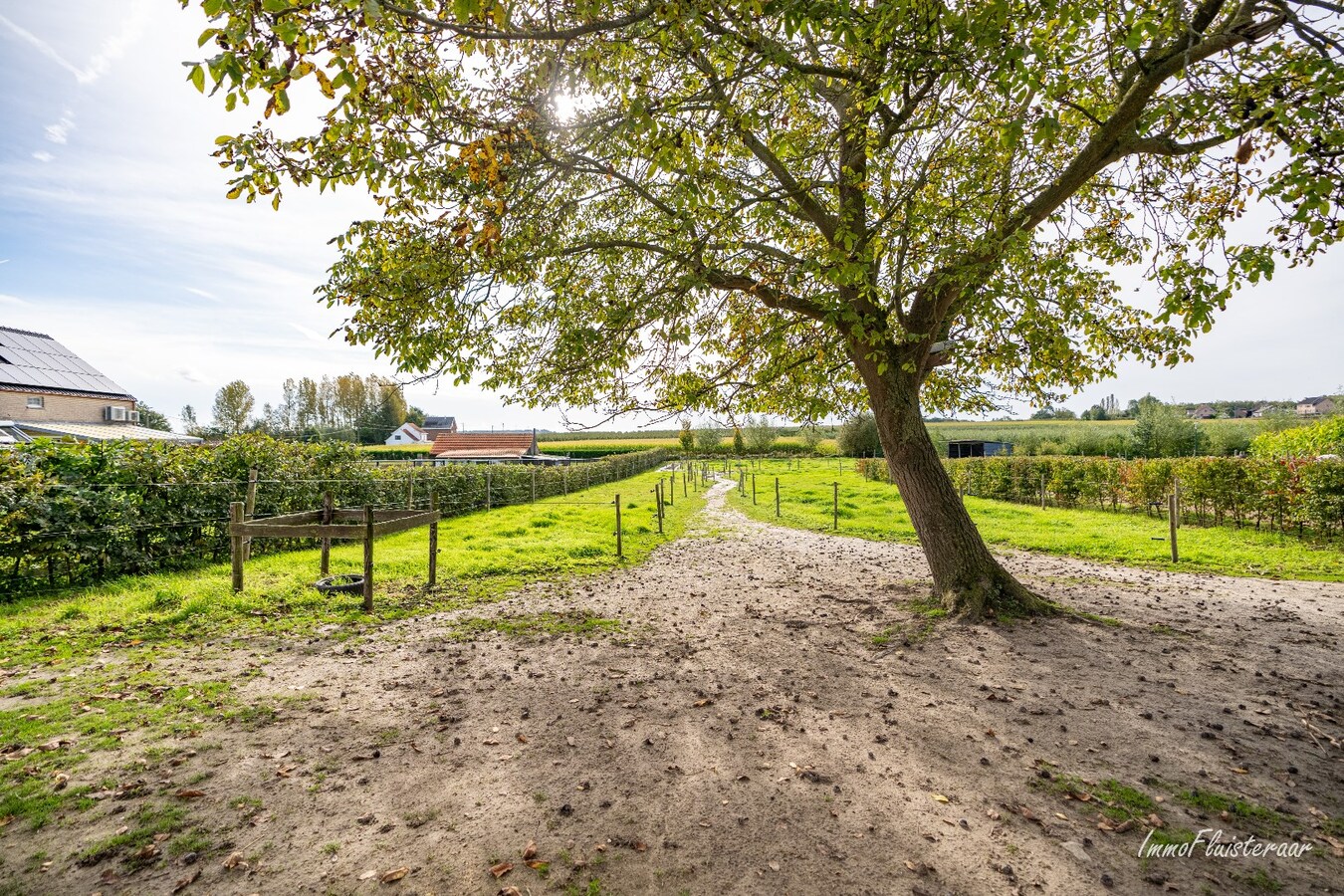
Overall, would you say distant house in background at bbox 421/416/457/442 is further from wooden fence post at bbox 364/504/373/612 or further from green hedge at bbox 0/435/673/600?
wooden fence post at bbox 364/504/373/612

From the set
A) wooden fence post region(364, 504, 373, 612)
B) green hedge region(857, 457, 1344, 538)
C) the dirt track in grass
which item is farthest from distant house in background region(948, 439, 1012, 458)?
wooden fence post region(364, 504, 373, 612)

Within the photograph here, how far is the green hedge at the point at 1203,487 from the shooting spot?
13.0m

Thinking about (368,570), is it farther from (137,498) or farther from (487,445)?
(487,445)

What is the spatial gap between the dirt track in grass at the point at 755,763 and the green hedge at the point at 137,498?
498cm

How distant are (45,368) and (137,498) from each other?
3253 centimetres

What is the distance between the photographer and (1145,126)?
15.4 feet

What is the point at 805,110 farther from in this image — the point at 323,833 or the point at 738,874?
the point at 323,833

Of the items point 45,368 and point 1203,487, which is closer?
point 1203,487

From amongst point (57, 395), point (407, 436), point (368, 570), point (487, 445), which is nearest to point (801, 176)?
point (368, 570)

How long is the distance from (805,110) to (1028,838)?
8.20m

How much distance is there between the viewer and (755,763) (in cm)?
411

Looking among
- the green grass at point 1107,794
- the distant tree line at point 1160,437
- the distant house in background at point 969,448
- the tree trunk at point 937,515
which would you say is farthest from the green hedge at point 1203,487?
the distant house in background at point 969,448

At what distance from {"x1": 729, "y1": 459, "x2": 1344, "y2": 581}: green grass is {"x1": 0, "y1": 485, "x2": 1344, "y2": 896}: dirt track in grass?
4.90 meters

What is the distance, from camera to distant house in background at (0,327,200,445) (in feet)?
90.6
